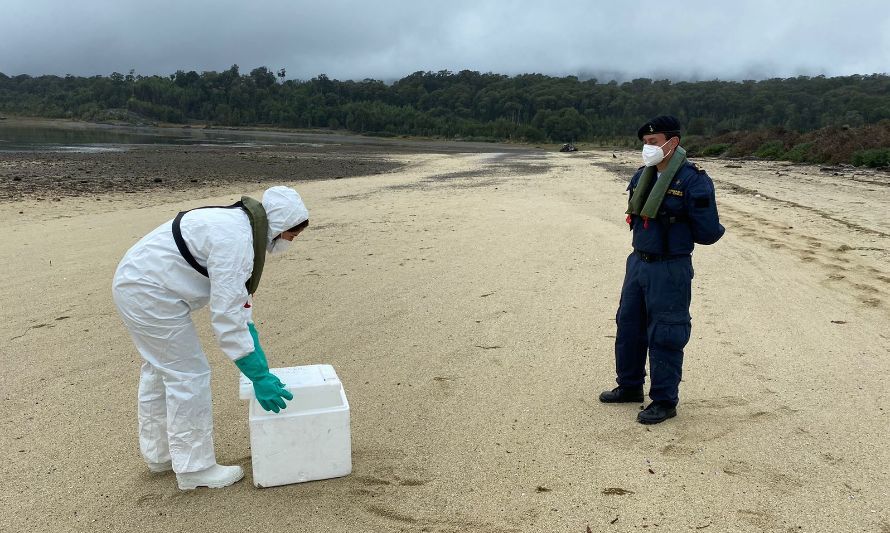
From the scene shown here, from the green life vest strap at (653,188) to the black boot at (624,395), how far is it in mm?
1340

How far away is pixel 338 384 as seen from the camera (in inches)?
148

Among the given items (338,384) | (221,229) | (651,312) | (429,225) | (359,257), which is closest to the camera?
(221,229)

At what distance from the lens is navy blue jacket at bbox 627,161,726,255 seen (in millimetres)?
4000

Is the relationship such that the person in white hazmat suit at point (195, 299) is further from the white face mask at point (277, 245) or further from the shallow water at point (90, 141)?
the shallow water at point (90, 141)

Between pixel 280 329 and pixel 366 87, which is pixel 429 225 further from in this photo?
pixel 366 87

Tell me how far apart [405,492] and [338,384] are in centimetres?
75

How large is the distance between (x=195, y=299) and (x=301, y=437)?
3.21 feet

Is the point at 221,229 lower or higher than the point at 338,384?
higher

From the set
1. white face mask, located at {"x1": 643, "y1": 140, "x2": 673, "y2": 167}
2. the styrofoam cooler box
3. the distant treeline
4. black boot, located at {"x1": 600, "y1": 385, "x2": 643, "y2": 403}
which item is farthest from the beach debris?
the distant treeline

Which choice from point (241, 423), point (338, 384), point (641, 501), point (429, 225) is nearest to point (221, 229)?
point (338, 384)

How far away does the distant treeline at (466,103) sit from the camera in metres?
88.4

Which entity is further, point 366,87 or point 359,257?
point 366,87

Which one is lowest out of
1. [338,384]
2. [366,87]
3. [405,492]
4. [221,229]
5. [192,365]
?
[405,492]

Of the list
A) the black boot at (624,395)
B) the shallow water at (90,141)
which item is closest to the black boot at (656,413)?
the black boot at (624,395)
